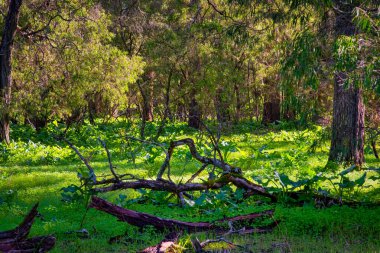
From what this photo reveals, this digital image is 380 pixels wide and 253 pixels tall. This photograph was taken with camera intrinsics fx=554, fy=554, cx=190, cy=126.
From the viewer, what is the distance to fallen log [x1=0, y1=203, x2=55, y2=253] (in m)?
5.43

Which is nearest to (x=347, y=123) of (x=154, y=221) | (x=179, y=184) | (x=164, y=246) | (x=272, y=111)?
(x=179, y=184)

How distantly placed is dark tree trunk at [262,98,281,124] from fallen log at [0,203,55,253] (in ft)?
83.0

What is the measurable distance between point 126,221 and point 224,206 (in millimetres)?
1751

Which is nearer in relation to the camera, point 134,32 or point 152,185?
point 152,185

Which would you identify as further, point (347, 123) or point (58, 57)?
point (58, 57)

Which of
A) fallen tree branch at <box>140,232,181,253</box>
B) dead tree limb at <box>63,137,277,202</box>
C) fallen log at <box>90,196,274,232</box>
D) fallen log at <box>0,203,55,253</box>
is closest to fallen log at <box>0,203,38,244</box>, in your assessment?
fallen log at <box>0,203,55,253</box>

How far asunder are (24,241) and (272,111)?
26.1m

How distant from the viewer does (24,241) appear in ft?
18.2

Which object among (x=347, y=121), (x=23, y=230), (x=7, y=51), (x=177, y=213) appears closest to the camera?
(x=23, y=230)

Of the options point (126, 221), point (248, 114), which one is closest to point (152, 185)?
point (126, 221)

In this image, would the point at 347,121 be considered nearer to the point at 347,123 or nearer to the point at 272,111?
the point at 347,123

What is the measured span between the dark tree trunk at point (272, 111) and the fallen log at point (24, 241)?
83.0 ft

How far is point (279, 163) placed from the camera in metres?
12.7

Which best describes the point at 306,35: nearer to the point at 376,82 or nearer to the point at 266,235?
the point at 376,82
